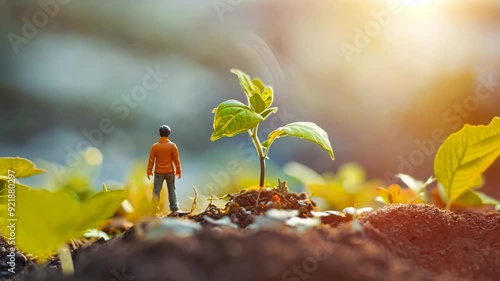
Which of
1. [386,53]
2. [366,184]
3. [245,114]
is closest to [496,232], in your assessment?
[245,114]

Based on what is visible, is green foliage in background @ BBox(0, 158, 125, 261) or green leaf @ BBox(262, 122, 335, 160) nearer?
green foliage in background @ BBox(0, 158, 125, 261)

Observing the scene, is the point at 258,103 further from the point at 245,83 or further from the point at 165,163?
the point at 165,163

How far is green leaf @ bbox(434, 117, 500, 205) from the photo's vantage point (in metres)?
0.97

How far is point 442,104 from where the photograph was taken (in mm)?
2662

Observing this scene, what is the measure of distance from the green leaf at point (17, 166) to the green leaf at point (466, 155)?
31.9 inches

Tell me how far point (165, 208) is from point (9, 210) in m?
0.46

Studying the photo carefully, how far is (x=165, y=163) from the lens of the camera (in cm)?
91

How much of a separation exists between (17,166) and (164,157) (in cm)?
31

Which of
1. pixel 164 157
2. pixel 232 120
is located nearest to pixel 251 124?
pixel 232 120

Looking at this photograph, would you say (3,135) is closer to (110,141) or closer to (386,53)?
(110,141)

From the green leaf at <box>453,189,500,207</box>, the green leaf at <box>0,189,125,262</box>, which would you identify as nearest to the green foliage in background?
the green leaf at <box>0,189,125,262</box>

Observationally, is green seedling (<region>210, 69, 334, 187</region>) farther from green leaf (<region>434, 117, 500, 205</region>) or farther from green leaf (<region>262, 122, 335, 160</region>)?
green leaf (<region>434, 117, 500, 205</region>)

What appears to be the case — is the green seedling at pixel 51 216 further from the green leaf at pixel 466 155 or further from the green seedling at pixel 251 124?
the green leaf at pixel 466 155

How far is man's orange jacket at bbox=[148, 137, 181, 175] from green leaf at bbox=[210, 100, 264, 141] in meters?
0.11
